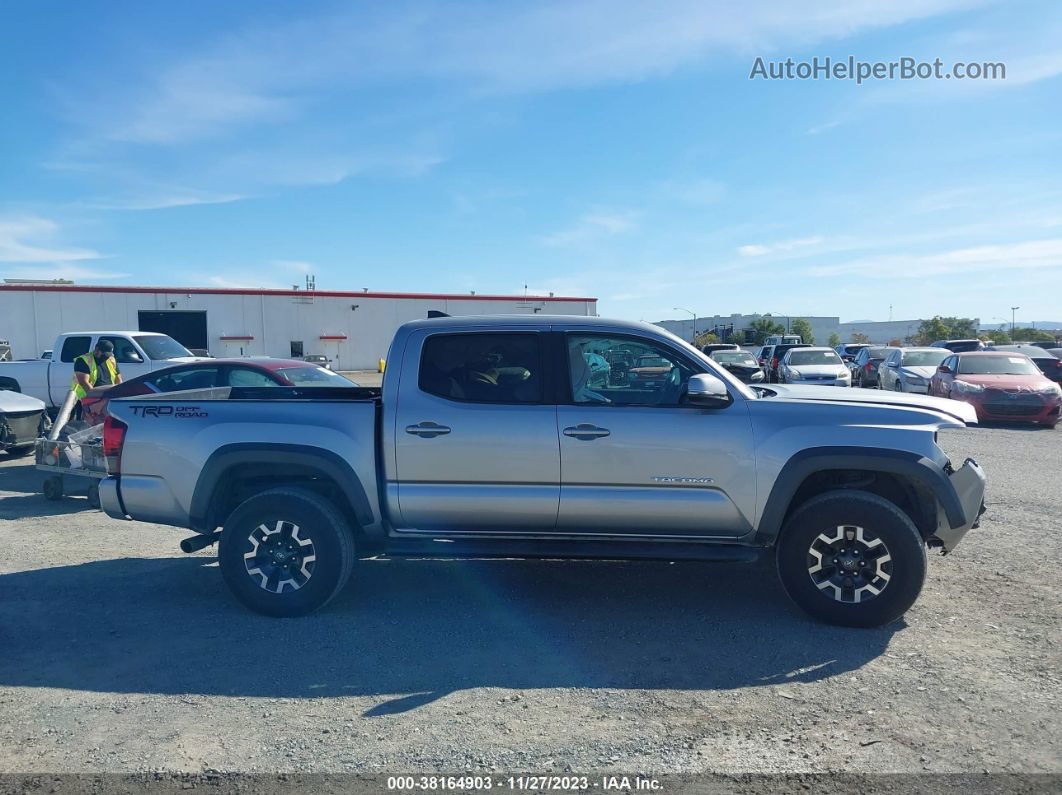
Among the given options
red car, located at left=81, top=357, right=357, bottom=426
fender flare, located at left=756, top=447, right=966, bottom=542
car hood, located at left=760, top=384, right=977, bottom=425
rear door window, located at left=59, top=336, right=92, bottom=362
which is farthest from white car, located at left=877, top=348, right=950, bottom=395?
rear door window, located at left=59, top=336, right=92, bottom=362

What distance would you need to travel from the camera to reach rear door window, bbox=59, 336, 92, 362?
1642 cm

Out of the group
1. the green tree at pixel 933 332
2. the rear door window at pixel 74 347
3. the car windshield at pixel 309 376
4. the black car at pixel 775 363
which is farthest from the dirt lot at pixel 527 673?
the green tree at pixel 933 332

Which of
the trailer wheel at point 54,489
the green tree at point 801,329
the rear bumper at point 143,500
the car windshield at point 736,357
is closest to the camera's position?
the rear bumper at point 143,500

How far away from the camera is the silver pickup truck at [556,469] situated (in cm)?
523

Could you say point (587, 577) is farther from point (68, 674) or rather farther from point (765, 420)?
point (68, 674)

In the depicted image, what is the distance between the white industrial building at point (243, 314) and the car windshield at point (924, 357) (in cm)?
1830

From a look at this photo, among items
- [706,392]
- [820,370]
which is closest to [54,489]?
[706,392]

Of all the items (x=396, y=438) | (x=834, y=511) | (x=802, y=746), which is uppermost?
(x=396, y=438)

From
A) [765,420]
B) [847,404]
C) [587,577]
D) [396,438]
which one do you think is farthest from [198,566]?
[847,404]

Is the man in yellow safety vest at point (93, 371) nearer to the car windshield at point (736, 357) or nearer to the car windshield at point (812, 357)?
the car windshield at point (812, 357)

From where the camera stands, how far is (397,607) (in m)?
5.82

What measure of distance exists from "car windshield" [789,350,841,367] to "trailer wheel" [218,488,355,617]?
20981 millimetres

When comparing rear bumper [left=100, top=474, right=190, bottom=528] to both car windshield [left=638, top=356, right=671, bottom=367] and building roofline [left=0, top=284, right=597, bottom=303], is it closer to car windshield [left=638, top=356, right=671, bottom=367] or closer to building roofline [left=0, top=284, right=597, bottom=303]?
car windshield [left=638, top=356, right=671, bottom=367]

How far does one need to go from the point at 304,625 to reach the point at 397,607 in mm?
669
